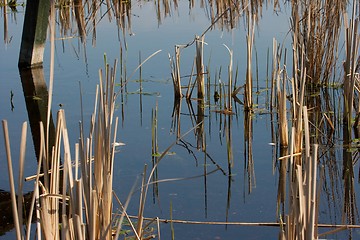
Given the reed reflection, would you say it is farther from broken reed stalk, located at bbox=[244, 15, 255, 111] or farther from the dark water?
broken reed stalk, located at bbox=[244, 15, 255, 111]

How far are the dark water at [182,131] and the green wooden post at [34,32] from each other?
0.15 metres

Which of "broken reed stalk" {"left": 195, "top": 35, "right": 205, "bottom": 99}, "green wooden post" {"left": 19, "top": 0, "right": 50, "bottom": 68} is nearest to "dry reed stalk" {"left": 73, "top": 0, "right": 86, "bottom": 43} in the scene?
"green wooden post" {"left": 19, "top": 0, "right": 50, "bottom": 68}

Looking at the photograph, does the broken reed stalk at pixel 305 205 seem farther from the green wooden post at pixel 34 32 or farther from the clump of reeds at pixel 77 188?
the green wooden post at pixel 34 32

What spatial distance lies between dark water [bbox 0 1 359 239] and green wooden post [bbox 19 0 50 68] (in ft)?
0.49

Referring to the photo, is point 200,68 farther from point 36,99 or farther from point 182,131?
point 36,99

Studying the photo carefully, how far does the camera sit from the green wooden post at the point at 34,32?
5500 mm

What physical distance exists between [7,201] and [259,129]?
1.68 m

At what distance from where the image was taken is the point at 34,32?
5535mm

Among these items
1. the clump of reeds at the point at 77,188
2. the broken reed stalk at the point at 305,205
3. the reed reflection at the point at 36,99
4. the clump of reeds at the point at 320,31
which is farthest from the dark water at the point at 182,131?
the broken reed stalk at the point at 305,205

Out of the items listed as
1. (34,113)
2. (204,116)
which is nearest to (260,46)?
(204,116)

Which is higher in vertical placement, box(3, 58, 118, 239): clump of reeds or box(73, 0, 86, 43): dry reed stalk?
box(73, 0, 86, 43): dry reed stalk

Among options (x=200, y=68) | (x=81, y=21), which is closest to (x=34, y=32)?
Answer: (x=81, y=21)

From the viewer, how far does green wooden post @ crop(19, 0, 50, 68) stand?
18.0ft

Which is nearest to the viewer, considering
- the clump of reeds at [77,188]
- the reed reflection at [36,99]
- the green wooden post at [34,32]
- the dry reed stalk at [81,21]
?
the clump of reeds at [77,188]
